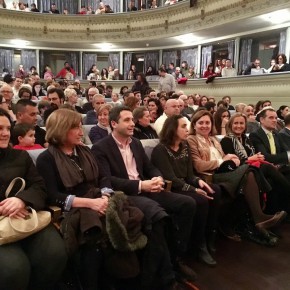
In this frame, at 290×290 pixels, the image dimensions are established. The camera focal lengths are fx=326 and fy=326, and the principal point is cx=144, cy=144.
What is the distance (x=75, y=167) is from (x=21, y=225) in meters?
0.49

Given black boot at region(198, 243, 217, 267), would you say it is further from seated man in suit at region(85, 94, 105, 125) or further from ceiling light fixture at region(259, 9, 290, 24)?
ceiling light fixture at region(259, 9, 290, 24)

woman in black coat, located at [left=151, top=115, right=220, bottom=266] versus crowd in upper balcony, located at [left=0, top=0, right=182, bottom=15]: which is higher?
crowd in upper balcony, located at [left=0, top=0, right=182, bottom=15]

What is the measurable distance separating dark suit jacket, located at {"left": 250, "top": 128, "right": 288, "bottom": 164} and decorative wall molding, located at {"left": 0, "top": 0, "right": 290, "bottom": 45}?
6.98 m

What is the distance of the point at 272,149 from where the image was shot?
3373 millimetres

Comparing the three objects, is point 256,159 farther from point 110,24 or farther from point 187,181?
point 110,24

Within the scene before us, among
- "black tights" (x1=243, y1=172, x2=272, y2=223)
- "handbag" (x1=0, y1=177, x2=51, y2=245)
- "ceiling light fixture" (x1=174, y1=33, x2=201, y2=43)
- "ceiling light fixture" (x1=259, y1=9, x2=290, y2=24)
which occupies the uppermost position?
"ceiling light fixture" (x1=259, y1=9, x2=290, y2=24)

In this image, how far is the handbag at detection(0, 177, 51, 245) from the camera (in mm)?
1526

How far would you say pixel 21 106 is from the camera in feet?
9.18

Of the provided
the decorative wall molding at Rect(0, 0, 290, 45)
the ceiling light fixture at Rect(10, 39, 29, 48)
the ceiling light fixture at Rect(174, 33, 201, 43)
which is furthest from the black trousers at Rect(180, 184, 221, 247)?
the ceiling light fixture at Rect(10, 39, 29, 48)

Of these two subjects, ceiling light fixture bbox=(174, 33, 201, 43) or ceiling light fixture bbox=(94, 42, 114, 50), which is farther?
ceiling light fixture bbox=(94, 42, 114, 50)

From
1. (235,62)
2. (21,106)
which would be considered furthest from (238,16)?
(21,106)

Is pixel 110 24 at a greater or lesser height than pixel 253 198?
greater

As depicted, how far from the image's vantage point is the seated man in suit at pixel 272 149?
121 inches

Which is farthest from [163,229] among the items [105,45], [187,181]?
[105,45]
